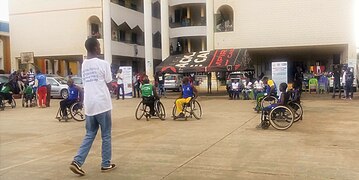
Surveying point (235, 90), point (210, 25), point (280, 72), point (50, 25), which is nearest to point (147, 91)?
point (280, 72)

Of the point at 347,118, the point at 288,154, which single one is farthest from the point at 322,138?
the point at 347,118

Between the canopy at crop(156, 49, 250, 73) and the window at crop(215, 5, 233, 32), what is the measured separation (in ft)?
22.8

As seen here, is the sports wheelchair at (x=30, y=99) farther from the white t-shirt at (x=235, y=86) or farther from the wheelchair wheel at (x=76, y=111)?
the white t-shirt at (x=235, y=86)

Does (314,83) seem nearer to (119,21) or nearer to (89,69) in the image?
(119,21)

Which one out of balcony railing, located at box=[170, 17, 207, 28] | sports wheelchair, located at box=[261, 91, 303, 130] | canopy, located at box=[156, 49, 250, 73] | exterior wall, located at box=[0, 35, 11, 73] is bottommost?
sports wheelchair, located at box=[261, 91, 303, 130]

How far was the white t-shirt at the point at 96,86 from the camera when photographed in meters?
6.07

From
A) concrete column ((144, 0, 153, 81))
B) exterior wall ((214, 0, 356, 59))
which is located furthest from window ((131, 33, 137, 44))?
exterior wall ((214, 0, 356, 59))

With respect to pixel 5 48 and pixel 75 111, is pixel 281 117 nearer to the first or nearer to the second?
pixel 75 111

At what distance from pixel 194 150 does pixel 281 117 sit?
357cm

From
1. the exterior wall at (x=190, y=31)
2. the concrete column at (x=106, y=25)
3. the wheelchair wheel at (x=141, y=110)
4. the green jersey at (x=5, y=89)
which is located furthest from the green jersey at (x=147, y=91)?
the exterior wall at (x=190, y=31)

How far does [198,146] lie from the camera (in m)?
8.27

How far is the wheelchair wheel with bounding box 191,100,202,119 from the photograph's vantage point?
13.3 meters

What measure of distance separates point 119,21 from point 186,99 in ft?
80.4

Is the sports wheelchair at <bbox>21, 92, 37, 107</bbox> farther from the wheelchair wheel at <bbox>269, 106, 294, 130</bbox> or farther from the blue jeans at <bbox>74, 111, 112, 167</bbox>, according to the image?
the blue jeans at <bbox>74, 111, 112, 167</bbox>
